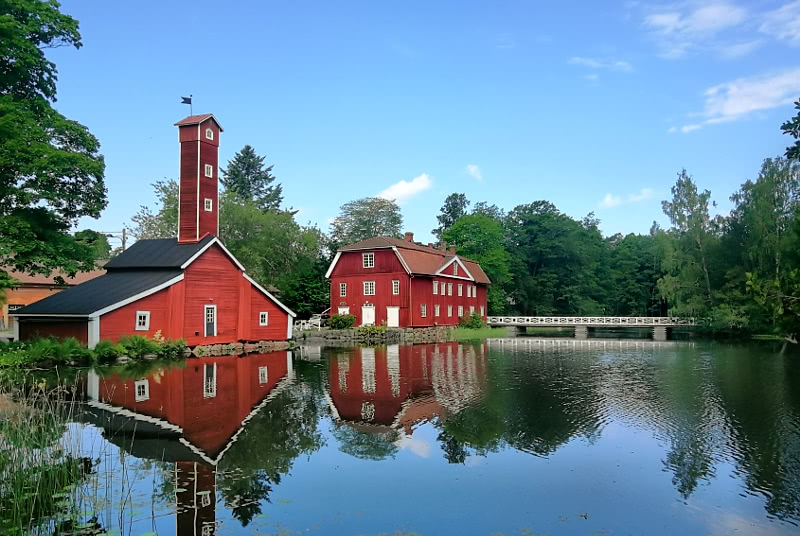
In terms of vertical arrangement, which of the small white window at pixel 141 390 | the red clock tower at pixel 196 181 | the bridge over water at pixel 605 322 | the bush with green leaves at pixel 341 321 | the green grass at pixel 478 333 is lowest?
the small white window at pixel 141 390

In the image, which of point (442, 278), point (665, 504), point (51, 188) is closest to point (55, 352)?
point (51, 188)

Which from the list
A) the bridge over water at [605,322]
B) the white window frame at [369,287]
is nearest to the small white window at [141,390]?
the white window frame at [369,287]

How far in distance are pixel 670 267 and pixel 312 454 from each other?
144ft

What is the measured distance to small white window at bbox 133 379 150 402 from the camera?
15936 millimetres

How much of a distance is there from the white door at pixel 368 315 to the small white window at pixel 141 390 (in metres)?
26.1

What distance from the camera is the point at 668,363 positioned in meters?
26.8

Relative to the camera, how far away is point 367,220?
69.1 metres

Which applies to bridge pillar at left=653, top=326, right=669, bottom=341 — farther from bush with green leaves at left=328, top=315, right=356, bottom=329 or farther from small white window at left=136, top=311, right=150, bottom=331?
small white window at left=136, top=311, right=150, bottom=331

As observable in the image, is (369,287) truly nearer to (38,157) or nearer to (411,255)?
(411,255)

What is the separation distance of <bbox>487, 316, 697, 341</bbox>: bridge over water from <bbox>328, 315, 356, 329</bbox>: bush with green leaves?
18639 millimetres

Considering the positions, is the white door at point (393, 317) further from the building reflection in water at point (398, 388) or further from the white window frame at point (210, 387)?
the white window frame at point (210, 387)

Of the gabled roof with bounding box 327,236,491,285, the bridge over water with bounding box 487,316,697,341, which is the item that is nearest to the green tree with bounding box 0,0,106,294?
the gabled roof with bounding box 327,236,491,285

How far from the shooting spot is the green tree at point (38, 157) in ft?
73.6

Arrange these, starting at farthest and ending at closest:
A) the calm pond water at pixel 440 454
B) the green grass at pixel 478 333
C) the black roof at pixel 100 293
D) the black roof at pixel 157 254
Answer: the green grass at pixel 478 333
the black roof at pixel 157 254
the black roof at pixel 100 293
the calm pond water at pixel 440 454
